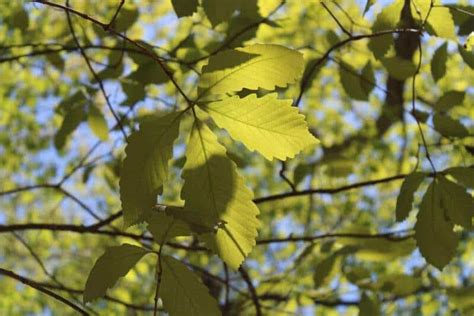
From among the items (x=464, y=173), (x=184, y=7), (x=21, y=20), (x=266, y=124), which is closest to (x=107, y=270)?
(x=266, y=124)

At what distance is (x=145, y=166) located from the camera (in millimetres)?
973

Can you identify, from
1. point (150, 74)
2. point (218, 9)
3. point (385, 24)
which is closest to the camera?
point (218, 9)

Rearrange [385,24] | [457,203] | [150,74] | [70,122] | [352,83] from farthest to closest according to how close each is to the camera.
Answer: [70,122]
[352,83]
[150,74]
[385,24]
[457,203]

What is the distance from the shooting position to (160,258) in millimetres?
954

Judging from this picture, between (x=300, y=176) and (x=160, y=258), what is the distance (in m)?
1.08

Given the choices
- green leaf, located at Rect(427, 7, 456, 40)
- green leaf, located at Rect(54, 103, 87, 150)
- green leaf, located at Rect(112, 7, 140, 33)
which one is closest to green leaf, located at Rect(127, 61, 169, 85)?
green leaf, located at Rect(112, 7, 140, 33)

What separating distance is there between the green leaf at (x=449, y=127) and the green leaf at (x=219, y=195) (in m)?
0.72

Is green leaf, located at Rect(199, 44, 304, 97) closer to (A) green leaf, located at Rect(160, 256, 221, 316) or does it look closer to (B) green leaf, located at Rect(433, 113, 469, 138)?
(A) green leaf, located at Rect(160, 256, 221, 316)

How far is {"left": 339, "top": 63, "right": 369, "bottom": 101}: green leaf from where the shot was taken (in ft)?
5.76

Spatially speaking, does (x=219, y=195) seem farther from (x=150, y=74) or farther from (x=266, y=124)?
(x=150, y=74)

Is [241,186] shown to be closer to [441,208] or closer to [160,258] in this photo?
[160,258]

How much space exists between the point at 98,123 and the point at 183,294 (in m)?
1.17

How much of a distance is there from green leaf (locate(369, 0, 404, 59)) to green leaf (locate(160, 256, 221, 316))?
80cm

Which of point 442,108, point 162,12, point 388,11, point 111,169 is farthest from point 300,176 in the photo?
point 162,12
